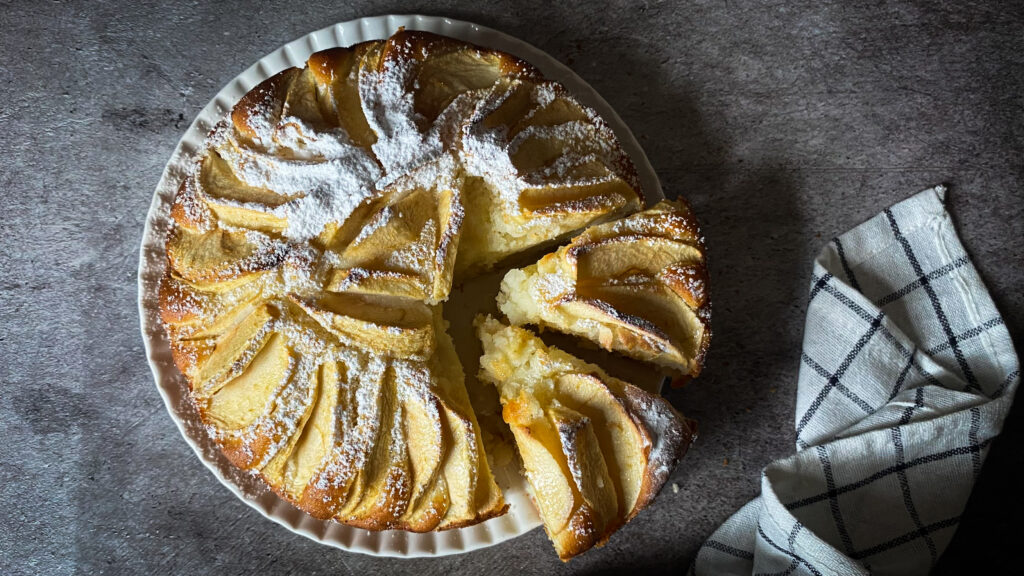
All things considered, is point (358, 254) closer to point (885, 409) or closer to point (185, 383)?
point (185, 383)

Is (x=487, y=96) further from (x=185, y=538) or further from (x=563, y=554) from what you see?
(x=185, y=538)

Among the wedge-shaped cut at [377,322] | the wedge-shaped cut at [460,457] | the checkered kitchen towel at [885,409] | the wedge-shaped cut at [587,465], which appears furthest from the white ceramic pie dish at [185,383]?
the checkered kitchen towel at [885,409]

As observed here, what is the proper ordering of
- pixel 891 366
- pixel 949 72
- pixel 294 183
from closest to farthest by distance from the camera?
pixel 294 183
pixel 891 366
pixel 949 72

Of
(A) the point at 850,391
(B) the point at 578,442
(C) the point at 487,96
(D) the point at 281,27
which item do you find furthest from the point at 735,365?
(D) the point at 281,27

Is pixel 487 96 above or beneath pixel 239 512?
above

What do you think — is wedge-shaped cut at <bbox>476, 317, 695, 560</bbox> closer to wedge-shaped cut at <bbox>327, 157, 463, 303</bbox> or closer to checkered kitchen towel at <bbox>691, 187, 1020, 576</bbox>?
wedge-shaped cut at <bbox>327, 157, 463, 303</bbox>

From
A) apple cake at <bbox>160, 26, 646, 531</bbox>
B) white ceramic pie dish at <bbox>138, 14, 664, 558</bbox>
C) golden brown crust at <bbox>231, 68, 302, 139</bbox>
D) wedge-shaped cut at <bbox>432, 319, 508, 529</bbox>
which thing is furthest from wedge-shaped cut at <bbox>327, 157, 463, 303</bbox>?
white ceramic pie dish at <bbox>138, 14, 664, 558</bbox>
